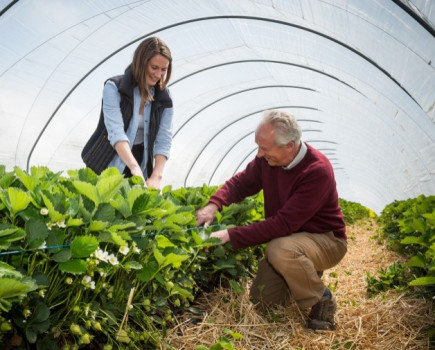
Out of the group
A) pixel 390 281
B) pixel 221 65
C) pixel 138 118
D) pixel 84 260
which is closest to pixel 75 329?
pixel 84 260

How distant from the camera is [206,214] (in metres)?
3.22

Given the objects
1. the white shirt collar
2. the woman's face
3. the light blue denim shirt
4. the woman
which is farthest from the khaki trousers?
the woman's face

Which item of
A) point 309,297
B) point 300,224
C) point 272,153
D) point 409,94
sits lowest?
point 309,297

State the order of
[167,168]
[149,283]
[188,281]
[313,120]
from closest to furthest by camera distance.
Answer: [149,283], [188,281], [167,168], [313,120]

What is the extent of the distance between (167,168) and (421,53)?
248 inches

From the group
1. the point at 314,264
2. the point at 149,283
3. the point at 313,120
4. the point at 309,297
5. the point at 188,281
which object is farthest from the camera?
the point at 313,120

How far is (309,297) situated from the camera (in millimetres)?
3002

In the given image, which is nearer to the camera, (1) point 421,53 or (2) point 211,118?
(1) point 421,53

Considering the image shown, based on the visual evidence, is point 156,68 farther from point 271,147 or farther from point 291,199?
point 291,199

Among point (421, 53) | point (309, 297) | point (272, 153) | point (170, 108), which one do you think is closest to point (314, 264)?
point (309, 297)

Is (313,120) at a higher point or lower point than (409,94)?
lower

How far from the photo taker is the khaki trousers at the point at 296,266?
2.96 m

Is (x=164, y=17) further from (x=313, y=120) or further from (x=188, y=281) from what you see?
(x=313, y=120)

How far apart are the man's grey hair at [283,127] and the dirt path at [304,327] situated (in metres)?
1.14
